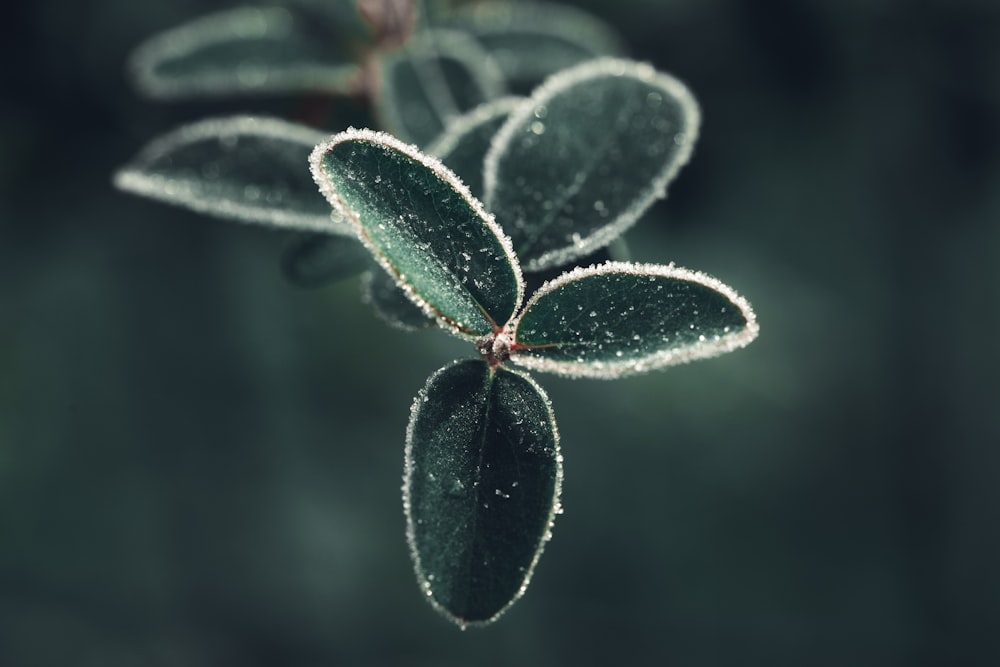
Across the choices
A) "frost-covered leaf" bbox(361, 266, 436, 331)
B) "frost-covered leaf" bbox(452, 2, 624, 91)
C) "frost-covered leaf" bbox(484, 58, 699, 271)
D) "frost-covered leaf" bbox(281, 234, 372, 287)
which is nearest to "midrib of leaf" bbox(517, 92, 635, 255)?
"frost-covered leaf" bbox(484, 58, 699, 271)

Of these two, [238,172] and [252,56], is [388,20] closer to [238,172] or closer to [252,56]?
[252,56]

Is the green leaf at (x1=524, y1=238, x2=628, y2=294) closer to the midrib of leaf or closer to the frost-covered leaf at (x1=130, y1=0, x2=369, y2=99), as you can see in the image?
the midrib of leaf

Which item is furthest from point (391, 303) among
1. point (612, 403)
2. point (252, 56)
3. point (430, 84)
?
point (612, 403)

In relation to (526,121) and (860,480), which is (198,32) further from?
(860,480)

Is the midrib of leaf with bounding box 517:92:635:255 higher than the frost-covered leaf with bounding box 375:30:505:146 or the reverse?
the reverse

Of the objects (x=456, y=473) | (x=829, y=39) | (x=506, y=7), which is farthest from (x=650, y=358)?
(x=829, y=39)

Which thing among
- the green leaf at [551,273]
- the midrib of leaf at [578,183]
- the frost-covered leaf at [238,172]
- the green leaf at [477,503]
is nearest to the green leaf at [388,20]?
the frost-covered leaf at [238,172]

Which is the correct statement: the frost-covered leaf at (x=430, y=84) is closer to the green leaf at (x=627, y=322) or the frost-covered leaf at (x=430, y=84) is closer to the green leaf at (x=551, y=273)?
the green leaf at (x=551, y=273)
